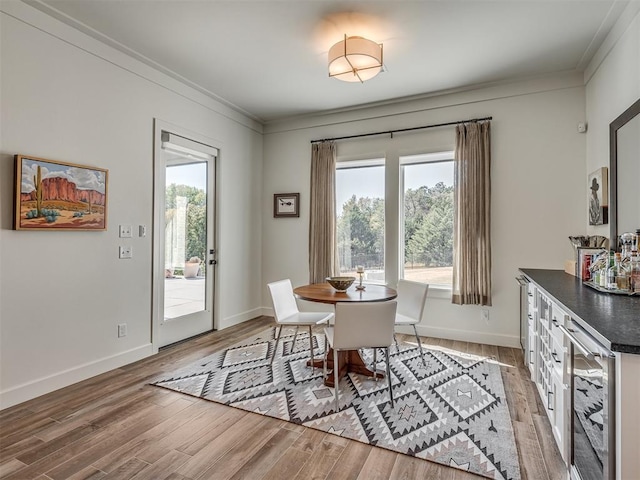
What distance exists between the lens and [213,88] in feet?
13.1

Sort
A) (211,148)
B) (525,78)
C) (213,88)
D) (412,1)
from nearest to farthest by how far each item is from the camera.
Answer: (412,1) → (525,78) → (213,88) → (211,148)

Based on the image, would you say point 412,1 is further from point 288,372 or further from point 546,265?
point 288,372

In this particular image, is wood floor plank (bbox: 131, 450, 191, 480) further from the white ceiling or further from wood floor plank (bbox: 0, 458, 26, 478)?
the white ceiling

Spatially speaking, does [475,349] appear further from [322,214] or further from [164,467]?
[164,467]

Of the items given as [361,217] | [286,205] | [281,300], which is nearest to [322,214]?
[361,217]

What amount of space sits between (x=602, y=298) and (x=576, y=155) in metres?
2.24

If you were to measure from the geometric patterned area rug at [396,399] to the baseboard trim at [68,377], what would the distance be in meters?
0.56

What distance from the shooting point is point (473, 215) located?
377 centimetres

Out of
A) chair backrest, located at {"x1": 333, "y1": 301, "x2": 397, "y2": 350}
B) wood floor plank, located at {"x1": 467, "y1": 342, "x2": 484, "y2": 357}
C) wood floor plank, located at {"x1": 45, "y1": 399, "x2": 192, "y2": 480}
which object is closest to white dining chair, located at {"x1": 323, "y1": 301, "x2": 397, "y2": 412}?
chair backrest, located at {"x1": 333, "y1": 301, "x2": 397, "y2": 350}

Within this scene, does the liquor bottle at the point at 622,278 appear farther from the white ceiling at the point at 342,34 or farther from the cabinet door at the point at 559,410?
the white ceiling at the point at 342,34

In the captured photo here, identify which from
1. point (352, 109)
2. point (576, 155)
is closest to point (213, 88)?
point (352, 109)

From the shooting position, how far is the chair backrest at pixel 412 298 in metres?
3.13

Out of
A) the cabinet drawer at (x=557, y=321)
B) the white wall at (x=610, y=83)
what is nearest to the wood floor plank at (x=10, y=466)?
the cabinet drawer at (x=557, y=321)

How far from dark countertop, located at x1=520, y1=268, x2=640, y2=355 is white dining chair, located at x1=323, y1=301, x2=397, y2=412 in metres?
1.02
